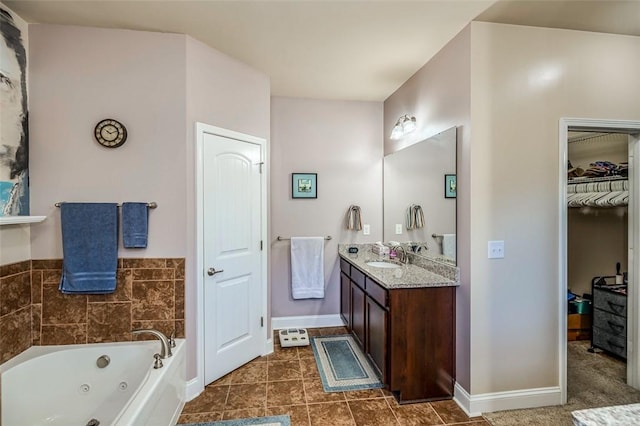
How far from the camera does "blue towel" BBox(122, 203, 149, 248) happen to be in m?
2.49

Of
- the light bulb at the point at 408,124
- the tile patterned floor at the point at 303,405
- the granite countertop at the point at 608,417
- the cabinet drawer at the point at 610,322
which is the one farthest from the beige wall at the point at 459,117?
the cabinet drawer at the point at 610,322

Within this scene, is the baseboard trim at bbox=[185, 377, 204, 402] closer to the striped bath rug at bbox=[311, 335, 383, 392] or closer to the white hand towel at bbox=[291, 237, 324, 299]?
the striped bath rug at bbox=[311, 335, 383, 392]

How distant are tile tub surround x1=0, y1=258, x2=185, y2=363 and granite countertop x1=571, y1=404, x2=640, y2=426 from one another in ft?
7.95

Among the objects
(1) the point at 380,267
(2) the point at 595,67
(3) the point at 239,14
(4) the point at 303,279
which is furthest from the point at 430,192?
(3) the point at 239,14

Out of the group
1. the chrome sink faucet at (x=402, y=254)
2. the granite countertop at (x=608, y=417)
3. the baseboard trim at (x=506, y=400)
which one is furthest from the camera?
the chrome sink faucet at (x=402, y=254)

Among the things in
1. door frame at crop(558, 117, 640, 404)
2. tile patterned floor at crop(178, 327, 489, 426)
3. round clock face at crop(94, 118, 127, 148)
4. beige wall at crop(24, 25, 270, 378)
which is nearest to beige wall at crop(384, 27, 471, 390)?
tile patterned floor at crop(178, 327, 489, 426)

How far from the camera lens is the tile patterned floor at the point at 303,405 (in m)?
2.31

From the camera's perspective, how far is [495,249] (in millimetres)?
2396

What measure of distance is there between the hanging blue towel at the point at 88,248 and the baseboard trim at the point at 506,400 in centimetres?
267

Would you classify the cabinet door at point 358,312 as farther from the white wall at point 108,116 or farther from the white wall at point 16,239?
the white wall at point 16,239

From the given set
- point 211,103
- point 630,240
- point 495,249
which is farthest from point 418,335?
point 211,103

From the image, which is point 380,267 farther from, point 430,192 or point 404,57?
point 404,57

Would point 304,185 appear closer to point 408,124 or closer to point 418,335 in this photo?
point 408,124

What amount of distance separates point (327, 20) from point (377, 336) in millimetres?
2395
